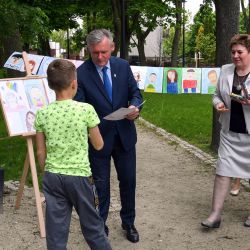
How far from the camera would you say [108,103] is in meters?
4.15

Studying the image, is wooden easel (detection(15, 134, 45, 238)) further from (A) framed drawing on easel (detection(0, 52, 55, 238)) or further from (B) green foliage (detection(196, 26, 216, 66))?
(B) green foliage (detection(196, 26, 216, 66))

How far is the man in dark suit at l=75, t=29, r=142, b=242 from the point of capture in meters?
4.13

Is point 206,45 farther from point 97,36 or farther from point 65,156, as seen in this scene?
point 65,156

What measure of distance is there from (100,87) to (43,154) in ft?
2.84

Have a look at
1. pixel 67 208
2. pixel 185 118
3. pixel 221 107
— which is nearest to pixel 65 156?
pixel 67 208

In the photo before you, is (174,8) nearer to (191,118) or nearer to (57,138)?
(191,118)

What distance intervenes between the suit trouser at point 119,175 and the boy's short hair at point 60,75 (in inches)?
41.9

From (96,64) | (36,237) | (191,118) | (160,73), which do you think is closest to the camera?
(96,64)

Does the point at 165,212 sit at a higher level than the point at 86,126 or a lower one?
lower

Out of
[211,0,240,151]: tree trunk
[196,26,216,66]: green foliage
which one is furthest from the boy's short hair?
[196,26,216,66]: green foliage

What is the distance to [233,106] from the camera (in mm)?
4762

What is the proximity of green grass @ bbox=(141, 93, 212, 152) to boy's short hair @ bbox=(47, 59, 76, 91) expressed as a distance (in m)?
5.64

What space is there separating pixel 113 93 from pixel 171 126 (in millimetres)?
7322

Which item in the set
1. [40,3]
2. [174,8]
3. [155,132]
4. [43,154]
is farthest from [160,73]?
[174,8]
